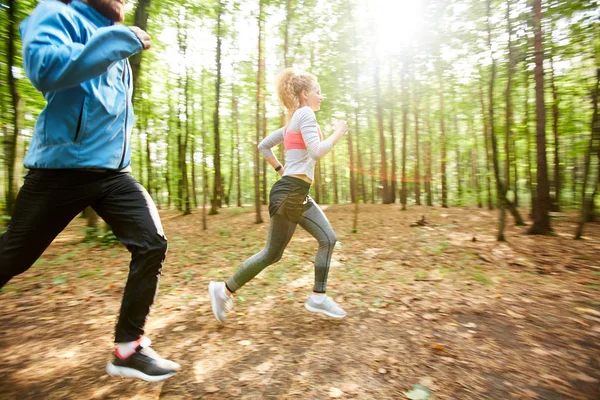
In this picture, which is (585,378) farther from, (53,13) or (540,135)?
(540,135)

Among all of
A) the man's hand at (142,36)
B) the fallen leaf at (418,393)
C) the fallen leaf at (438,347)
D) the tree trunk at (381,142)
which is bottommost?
the fallen leaf at (418,393)

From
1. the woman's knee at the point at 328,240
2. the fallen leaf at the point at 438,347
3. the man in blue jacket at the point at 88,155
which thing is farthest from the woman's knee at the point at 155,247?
the fallen leaf at the point at 438,347

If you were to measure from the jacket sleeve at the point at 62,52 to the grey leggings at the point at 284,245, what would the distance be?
71.3 inches

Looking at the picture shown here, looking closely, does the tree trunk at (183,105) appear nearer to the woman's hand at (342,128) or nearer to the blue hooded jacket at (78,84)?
the woman's hand at (342,128)

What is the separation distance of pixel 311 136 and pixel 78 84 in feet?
5.65

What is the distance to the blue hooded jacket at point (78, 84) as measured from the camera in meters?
1.54

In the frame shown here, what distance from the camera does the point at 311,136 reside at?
2.78m

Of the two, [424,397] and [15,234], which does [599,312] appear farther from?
[15,234]

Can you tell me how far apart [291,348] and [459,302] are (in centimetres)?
223

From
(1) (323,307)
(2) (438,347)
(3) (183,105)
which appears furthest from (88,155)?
(3) (183,105)

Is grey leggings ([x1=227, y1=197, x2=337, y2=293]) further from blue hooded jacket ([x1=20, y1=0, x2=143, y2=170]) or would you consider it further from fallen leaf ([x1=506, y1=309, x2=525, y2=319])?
fallen leaf ([x1=506, y1=309, x2=525, y2=319])

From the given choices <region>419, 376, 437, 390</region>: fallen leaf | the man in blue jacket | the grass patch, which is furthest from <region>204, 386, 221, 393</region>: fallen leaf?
the grass patch

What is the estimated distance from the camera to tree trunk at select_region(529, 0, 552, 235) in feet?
22.4

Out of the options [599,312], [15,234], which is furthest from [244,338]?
[599,312]
